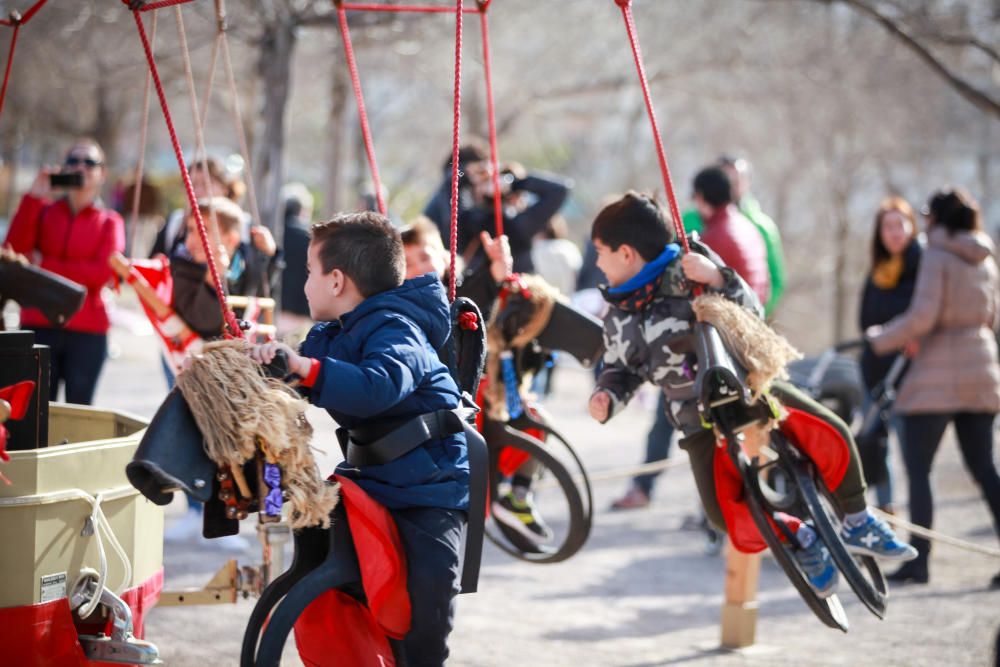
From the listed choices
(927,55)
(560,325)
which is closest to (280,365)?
(560,325)

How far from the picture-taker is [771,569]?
6668mm

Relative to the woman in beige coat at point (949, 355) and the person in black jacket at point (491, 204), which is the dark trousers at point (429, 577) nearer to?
the person in black jacket at point (491, 204)

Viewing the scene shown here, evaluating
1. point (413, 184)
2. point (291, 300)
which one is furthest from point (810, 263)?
point (291, 300)

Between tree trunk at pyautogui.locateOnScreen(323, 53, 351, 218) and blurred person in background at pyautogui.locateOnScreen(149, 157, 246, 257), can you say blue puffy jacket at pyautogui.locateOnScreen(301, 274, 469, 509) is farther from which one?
tree trunk at pyautogui.locateOnScreen(323, 53, 351, 218)

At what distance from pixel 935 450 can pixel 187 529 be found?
3.98 m

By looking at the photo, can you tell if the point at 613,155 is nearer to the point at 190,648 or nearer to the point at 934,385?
the point at 934,385

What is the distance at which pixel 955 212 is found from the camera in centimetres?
619

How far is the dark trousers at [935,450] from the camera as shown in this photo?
6246 mm

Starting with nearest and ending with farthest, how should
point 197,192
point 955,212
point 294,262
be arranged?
1. point 197,192
2. point 955,212
3. point 294,262

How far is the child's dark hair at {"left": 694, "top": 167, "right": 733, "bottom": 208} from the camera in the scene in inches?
247

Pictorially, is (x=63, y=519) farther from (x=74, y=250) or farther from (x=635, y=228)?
(x=74, y=250)

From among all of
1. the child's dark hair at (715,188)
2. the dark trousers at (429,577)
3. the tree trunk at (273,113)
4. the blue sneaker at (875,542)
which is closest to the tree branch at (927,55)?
the child's dark hair at (715,188)

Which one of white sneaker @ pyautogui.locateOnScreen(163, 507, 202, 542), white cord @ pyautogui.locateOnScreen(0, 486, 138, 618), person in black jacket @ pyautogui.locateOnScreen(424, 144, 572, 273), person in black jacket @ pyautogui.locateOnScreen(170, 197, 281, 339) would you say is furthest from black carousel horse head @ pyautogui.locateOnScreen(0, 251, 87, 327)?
white cord @ pyautogui.locateOnScreen(0, 486, 138, 618)

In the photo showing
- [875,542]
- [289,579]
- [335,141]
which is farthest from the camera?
[335,141]
